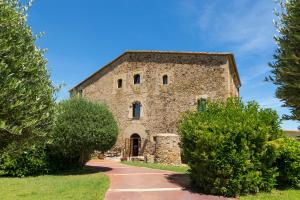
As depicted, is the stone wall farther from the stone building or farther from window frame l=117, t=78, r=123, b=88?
window frame l=117, t=78, r=123, b=88

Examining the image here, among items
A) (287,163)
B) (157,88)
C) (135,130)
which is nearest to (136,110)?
(135,130)

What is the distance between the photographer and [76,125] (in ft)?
54.5

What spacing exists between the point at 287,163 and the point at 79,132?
32.7ft

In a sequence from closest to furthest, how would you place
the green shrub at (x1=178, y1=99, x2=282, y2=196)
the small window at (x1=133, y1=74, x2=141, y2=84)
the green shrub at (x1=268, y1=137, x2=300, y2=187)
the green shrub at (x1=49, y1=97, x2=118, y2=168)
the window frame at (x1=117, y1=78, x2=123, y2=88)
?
the green shrub at (x1=178, y1=99, x2=282, y2=196)
the green shrub at (x1=268, y1=137, x2=300, y2=187)
the green shrub at (x1=49, y1=97, x2=118, y2=168)
the small window at (x1=133, y1=74, x2=141, y2=84)
the window frame at (x1=117, y1=78, x2=123, y2=88)

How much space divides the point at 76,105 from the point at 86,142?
224cm

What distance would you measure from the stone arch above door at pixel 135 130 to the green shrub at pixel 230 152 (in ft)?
52.5

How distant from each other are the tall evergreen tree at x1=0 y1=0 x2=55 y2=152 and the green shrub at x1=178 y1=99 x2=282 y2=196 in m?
5.46

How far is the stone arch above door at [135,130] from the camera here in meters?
27.7

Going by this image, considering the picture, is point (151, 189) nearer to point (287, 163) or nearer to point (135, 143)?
point (287, 163)

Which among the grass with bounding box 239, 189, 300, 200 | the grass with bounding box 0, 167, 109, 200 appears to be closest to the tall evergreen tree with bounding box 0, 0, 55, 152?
the grass with bounding box 0, 167, 109, 200

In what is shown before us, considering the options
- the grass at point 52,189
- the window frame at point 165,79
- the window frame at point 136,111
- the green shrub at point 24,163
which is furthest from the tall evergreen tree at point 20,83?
the window frame at point 136,111

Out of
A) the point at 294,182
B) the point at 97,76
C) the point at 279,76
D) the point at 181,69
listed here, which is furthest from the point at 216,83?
the point at 279,76

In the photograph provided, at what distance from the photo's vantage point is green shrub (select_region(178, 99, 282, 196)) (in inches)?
413

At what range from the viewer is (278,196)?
34.1ft
